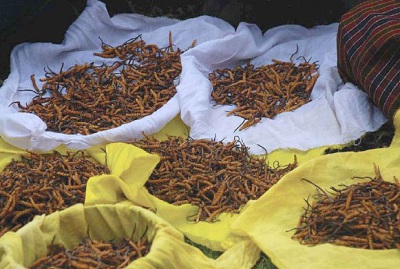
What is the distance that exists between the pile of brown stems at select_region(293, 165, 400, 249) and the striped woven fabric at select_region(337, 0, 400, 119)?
0.83 m

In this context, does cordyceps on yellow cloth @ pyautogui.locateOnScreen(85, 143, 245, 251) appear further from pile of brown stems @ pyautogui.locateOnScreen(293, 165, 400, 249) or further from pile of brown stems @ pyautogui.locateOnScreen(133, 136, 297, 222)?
pile of brown stems @ pyautogui.locateOnScreen(293, 165, 400, 249)


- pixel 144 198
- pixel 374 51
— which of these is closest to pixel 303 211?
pixel 144 198

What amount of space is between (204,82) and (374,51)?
43.9 inches

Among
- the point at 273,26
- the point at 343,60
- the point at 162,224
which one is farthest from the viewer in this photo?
the point at 273,26

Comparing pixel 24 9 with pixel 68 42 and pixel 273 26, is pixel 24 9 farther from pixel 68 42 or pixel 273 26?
pixel 273 26

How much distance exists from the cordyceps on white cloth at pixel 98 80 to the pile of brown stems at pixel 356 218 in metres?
1.32

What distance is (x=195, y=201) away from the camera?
13.8 feet

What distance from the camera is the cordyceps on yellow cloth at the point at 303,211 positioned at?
140 inches

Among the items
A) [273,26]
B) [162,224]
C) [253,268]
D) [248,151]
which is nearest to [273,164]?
[248,151]

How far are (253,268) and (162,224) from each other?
597 mm

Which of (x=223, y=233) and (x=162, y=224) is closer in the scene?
(x=162, y=224)

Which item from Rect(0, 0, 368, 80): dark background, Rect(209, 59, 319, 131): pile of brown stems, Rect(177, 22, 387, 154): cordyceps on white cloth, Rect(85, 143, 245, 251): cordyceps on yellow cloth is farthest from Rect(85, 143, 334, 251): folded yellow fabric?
Rect(0, 0, 368, 80): dark background

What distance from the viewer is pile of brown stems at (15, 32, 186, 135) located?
5.00 metres

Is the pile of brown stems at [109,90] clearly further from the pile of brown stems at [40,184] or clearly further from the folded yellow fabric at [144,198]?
the folded yellow fabric at [144,198]
